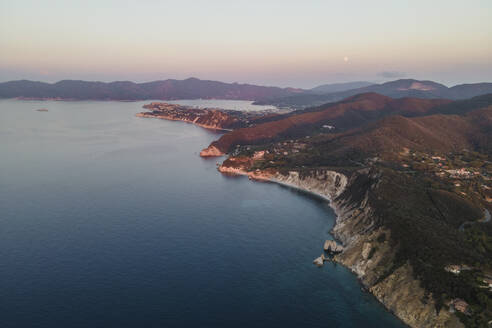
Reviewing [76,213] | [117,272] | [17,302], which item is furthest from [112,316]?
[76,213]

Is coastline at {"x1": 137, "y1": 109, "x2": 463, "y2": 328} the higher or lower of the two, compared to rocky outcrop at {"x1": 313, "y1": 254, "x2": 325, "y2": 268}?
higher

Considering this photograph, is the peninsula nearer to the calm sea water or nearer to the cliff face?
the cliff face

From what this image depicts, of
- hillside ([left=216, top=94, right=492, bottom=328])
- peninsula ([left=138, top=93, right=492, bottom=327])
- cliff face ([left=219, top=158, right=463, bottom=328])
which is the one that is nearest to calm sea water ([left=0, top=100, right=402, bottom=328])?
cliff face ([left=219, top=158, right=463, bottom=328])

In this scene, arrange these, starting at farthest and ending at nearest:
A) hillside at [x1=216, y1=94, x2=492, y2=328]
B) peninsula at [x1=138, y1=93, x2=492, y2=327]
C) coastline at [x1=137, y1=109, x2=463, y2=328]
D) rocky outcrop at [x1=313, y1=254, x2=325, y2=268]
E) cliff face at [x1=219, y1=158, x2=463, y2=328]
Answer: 1. rocky outcrop at [x1=313, y1=254, x2=325, y2=268]
2. peninsula at [x1=138, y1=93, x2=492, y2=327]
3. hillside at [x1=216, y1=94, x2=492, y2=328]
4. coastline at [x1=137, y1=109, x2=463, y2=328]
5. cliff face at [x1=219, y1=158, x2=463, y2=328]

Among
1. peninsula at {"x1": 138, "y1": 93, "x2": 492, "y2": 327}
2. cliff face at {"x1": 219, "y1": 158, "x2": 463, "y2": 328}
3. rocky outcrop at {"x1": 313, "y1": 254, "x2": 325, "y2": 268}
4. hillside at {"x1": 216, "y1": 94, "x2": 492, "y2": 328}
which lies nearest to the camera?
cliff face at {"x1": 219, "y1": 158, "x2": 463, "y2": 328}

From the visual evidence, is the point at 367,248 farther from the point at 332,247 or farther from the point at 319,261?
the point at 319,261

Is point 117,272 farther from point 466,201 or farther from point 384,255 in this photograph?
point 466,201

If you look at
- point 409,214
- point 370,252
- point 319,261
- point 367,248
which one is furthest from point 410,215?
point 319,261
